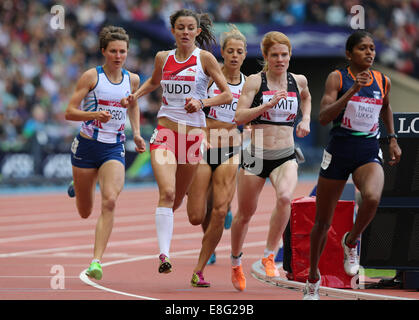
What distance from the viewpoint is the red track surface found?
863 cm

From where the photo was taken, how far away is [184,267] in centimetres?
1098

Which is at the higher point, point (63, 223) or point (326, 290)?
point (326, 290)

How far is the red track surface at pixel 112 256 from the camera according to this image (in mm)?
8633

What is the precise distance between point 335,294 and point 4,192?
15651mm

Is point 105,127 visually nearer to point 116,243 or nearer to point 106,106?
point 106,106

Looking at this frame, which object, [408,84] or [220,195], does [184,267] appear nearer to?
[220,195]

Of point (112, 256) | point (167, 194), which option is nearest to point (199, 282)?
point (167, 194)

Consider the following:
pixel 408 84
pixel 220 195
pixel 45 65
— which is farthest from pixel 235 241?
pixel 408 84

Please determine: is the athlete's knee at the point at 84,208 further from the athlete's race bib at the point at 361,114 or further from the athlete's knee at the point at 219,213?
Result: the athlete's race bib at the point at 361,114

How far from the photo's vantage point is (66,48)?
2584cm

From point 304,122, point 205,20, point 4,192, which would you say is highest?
point 205,20

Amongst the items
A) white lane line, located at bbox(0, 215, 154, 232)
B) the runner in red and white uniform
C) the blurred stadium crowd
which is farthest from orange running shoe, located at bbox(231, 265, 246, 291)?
the blurred stadium crowd

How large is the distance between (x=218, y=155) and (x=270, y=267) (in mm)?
1356

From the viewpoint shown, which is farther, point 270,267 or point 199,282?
point 270,267
